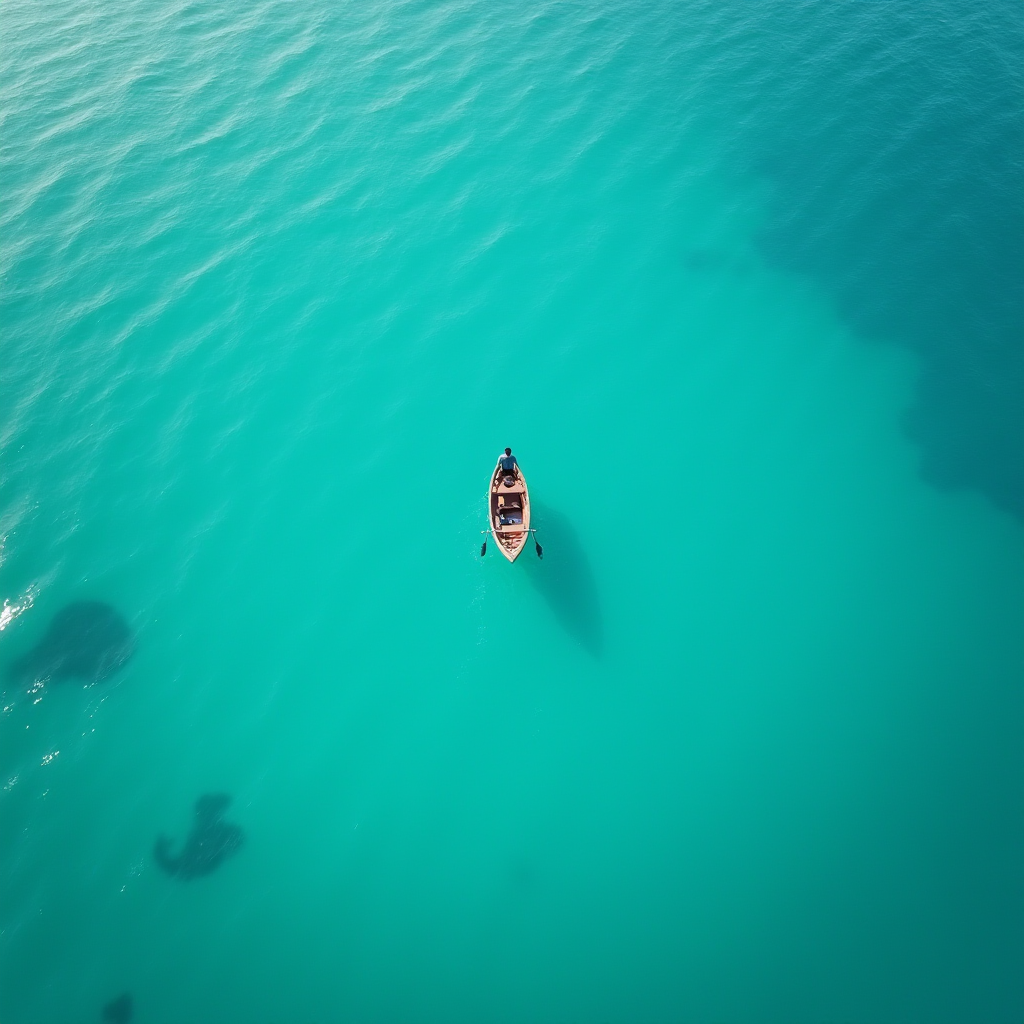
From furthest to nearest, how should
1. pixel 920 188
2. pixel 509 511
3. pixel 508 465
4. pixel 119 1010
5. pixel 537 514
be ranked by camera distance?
pixel 920 188, pixel 537 514, pixel 508 465, pixel 509 511, pixel 119 1010

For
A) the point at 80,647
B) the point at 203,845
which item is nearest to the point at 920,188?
the point at 203,845

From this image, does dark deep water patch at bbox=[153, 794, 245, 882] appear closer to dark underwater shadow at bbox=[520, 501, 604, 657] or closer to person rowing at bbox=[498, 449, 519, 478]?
dark underwater shadow at bbox=[520, 501, 604, 657]

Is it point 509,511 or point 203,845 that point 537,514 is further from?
point 203,845

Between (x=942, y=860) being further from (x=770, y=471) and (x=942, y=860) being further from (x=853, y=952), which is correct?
(x=770, y=471)

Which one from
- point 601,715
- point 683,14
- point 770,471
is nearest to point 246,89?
point 683,14

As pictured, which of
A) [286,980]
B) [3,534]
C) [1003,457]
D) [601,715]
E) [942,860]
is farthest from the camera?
[1003,457]

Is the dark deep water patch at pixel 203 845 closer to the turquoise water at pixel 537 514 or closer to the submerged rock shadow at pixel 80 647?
the turquoise water at pixel 537 514

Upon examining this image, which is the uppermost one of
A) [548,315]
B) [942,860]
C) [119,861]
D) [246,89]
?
[246,89]
